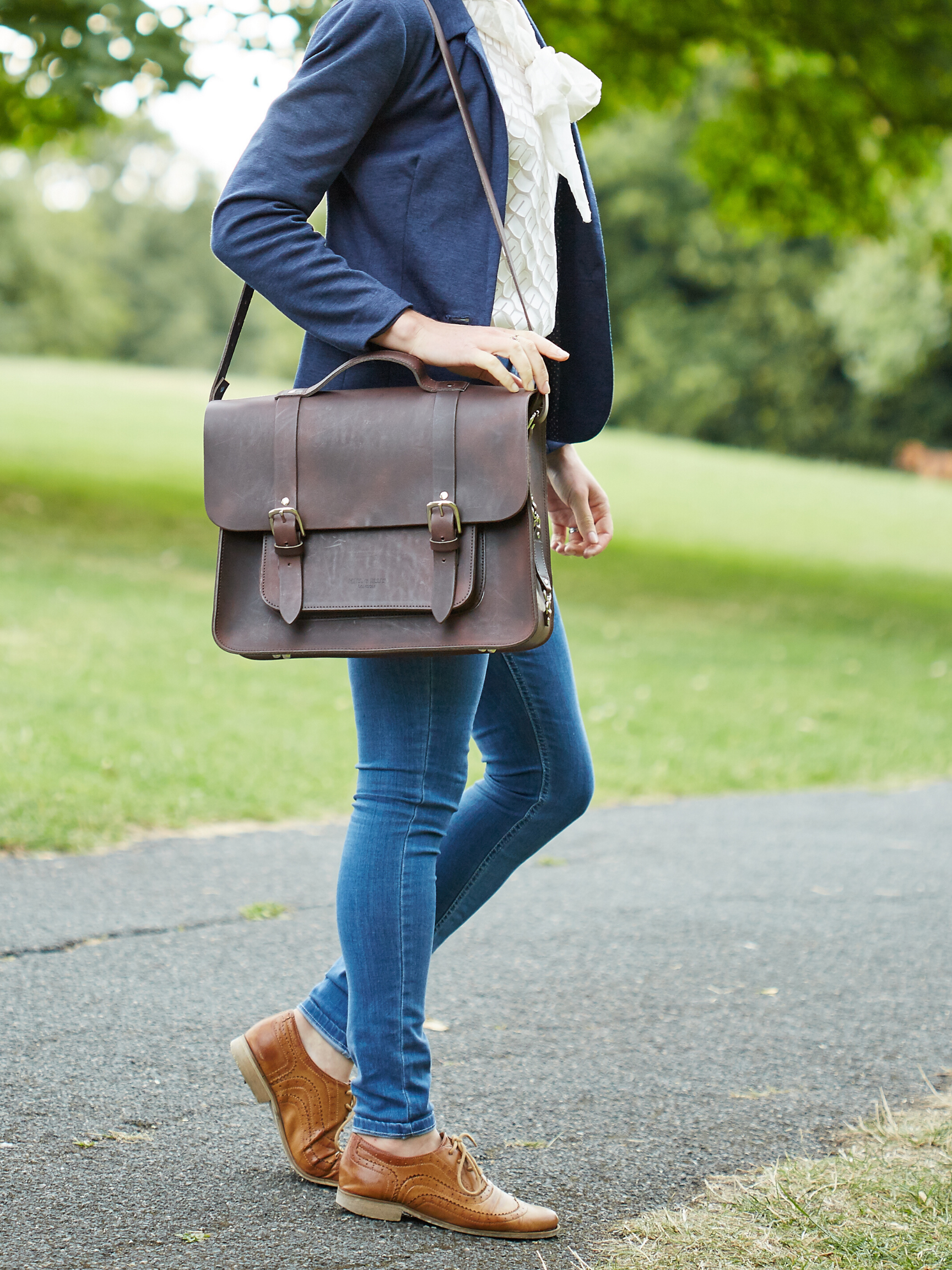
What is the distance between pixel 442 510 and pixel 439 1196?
1073 mm

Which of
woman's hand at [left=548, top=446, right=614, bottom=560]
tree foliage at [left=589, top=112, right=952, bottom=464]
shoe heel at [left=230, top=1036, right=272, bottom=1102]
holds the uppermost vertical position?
woman's hand at [left=548, top=446, right=614, bottom=560]

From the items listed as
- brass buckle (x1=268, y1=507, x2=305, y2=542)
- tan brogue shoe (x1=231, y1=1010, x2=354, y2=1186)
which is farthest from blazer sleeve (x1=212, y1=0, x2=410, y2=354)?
tan brogue shoe (x1=231, y1=1010, x2=354, y2=1186)

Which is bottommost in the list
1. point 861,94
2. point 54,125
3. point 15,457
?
point 15,457

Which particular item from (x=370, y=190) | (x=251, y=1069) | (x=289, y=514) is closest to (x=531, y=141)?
(x=370, y=190)

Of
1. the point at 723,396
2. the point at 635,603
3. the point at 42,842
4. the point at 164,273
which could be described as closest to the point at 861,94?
the point at 635,603

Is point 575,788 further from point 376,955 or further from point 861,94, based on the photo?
point 861,94

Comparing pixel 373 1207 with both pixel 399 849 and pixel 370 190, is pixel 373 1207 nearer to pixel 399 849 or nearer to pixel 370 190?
pixel 399 849

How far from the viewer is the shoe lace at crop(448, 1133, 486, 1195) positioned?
7.35 feet

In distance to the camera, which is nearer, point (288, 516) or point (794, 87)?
point (288, 516)

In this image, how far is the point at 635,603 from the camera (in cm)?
1280

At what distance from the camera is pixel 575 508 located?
255 centimetres

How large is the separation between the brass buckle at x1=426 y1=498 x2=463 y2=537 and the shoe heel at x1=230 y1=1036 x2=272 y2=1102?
96 centimetres

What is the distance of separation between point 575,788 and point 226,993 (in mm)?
1286

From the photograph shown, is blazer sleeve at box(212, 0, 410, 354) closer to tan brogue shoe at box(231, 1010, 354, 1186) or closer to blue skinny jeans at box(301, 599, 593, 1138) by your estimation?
blue skinny jeans at box(301, 599, 593, 1138)
